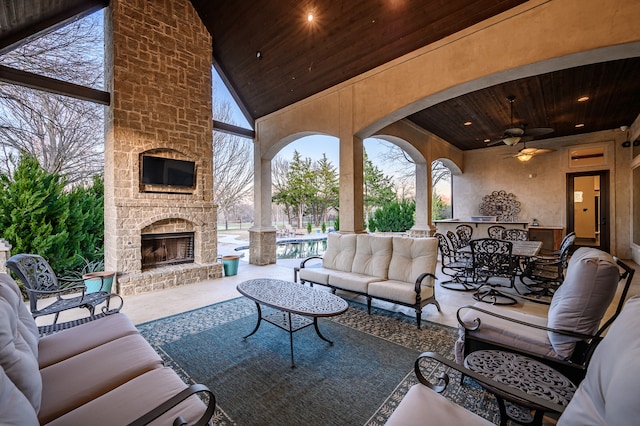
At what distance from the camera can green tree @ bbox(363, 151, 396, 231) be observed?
46.8ft

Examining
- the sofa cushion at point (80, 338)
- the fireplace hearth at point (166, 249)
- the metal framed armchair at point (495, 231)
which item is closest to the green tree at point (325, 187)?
the metal framed armchair at point (495, 231)

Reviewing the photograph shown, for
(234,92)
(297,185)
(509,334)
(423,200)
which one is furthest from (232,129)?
(509,334)

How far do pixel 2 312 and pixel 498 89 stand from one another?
22.5ft

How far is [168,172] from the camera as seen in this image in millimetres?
5434

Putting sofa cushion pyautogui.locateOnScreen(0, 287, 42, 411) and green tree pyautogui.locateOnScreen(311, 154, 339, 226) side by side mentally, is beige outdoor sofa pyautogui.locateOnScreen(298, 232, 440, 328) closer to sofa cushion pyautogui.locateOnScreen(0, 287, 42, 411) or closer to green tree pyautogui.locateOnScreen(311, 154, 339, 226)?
sofa cushion pyautogui.locateOnScreen(0, 287, 42, 411)

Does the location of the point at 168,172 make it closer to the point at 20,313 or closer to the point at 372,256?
the point at 20,313

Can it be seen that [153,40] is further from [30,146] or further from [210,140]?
[30,146]

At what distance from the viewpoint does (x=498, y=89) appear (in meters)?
5.25

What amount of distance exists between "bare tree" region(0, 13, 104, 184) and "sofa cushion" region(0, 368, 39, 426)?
6.28m

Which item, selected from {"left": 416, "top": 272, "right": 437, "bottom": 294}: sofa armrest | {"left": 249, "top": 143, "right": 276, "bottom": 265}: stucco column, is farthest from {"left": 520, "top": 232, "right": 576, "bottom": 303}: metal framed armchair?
{"left": 249, "top": 143, "right": 276, "bottom": 265}: stucco column

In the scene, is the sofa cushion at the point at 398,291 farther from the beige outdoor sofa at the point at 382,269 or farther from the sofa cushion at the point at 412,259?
the sofa cushion at the point at 412,259

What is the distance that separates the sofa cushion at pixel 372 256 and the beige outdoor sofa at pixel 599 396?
2.58 m

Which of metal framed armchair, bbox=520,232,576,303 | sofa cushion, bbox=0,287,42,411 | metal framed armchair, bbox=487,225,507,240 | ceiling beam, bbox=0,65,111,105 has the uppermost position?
ceiling beam, bbox=0,65,111,105

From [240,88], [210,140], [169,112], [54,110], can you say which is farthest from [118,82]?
[54,110]
